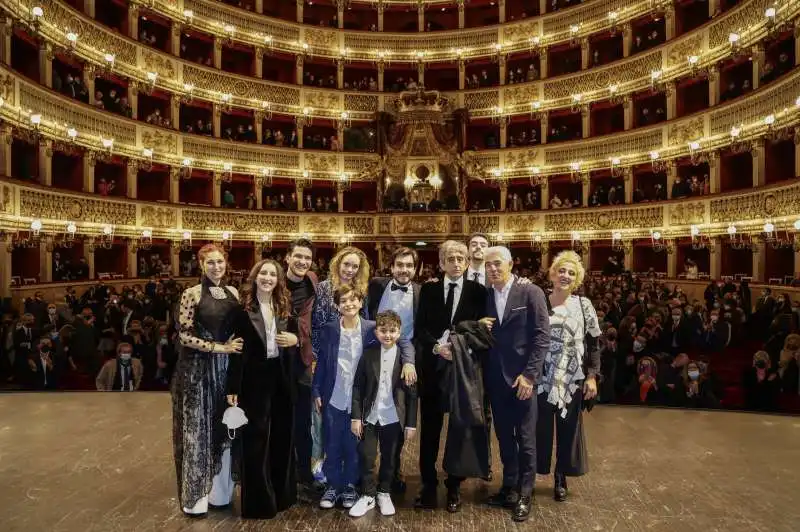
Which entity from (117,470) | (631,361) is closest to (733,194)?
(631,361)

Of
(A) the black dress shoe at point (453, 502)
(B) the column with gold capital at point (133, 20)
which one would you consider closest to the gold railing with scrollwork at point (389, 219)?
(B) the column with gold capital at point (133, 20)

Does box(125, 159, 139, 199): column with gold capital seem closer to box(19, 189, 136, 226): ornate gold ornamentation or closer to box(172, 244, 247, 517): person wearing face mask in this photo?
box(19, 189, 136, 226): ornate gold ornamentation

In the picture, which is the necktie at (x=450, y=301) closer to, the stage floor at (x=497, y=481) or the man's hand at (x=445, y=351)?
the man's hand at (x=445, y=351)

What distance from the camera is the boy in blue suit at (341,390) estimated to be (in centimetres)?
532

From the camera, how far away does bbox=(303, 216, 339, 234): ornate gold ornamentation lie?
3042 centimetres

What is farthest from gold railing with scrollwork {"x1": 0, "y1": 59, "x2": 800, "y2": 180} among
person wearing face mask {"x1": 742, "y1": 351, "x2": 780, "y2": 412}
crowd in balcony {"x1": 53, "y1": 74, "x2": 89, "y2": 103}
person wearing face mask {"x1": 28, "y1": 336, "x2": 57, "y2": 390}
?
person wearing face mask {"x1": 742, "y1": 351, "x2": 780, "y2": 412}

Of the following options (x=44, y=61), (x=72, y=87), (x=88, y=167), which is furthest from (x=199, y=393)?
(x=88, y=167)

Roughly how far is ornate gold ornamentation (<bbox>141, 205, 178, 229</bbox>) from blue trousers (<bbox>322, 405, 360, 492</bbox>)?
70.1ft

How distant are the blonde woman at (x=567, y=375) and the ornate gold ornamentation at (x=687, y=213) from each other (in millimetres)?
19357

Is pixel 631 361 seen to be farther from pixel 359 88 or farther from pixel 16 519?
pixel 359 88

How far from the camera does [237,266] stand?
3022 cm

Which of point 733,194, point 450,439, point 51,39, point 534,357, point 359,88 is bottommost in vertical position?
point 450,439

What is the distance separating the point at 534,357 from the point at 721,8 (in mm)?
23475

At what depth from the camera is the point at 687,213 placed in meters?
23.3
